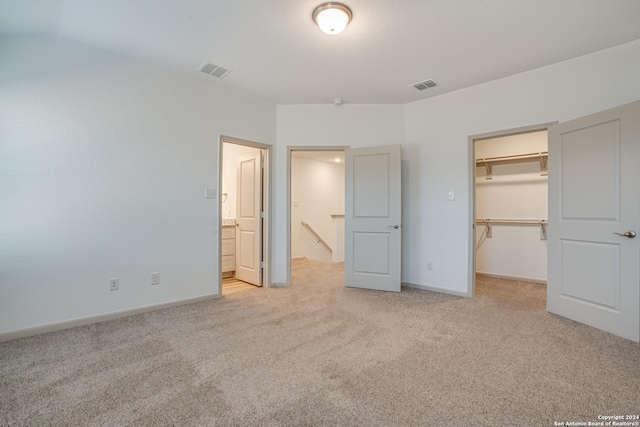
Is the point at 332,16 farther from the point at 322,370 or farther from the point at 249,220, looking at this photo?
the point at 249,220

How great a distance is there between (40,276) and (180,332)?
1249 mm

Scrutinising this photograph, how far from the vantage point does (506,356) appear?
6.86ft

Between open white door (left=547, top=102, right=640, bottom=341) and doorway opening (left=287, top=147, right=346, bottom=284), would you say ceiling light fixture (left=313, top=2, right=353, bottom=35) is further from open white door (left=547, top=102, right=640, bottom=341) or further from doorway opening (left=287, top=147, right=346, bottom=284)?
doorway opening (left=287, top=147, right=346, bottom=284)

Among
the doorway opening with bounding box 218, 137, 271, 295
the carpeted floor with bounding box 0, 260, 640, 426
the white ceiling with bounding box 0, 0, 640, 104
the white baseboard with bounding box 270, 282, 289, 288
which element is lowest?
the carpeted floor with bounding box 0, 260, 640, 426

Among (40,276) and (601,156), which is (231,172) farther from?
(601,156)

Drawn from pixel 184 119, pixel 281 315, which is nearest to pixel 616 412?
pixel 281 315

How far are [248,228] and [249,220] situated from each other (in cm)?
12

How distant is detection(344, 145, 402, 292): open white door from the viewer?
3.82 meters

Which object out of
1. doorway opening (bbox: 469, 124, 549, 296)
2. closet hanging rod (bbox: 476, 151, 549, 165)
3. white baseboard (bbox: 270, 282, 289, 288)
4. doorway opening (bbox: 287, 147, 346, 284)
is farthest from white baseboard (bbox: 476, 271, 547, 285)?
white baseboard (bbox: 270, 282, 289, 288)

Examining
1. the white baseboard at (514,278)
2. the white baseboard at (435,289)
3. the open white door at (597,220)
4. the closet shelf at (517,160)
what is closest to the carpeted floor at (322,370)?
the open white door at (597,220)

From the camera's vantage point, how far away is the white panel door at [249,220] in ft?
13.5

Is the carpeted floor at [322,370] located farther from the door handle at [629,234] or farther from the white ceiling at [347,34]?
the white ceiling at [347,34]

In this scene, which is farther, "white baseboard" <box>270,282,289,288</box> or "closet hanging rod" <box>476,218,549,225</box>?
"closet hanging rod" <box>476,218,549,225</box>

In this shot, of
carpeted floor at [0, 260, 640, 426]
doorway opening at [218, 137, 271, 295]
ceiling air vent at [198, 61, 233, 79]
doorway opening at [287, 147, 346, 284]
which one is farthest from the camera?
doorway opening at [287, 147, 346, 284]
